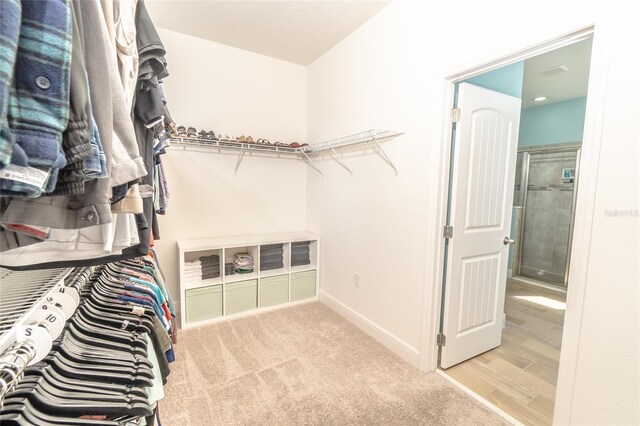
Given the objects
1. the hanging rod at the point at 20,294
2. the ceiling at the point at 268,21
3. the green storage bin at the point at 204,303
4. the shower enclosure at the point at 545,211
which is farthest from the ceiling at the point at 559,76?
the green storage bin at the point at 204,303

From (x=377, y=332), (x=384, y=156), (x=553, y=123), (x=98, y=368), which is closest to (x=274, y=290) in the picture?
(x=377, y=332)

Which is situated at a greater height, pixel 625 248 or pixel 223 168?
pixel 223 168

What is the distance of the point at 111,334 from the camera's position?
39.9 inches

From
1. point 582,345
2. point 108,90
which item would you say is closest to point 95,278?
point 108,90

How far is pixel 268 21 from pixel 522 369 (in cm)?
356

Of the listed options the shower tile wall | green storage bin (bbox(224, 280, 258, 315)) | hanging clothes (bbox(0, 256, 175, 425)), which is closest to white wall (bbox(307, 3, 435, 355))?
green storage bin (bbox(224, 280, 258, 315))

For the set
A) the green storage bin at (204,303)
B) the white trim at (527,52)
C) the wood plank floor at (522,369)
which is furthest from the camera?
the green storage bin at (204,303)

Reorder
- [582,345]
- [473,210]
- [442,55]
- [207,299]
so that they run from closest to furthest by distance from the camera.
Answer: [582,345], [442,55], [473,210], [207,299]

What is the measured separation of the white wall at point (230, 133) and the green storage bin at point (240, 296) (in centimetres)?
60

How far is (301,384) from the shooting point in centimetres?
192

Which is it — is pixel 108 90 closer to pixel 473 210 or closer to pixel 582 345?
pixel 582 345

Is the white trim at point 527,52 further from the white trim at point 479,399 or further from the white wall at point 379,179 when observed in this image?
the white trim at point 479,399

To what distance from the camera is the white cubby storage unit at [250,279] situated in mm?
2672

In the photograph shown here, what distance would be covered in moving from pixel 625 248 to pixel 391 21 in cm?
212
